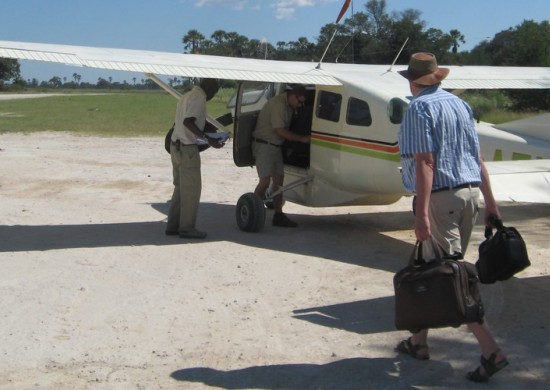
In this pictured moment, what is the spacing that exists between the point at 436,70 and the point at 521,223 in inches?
250

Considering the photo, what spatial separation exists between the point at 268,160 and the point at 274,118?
558 mm

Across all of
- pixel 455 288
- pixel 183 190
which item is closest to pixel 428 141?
pixel 455 288

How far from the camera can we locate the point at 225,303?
6566 mm

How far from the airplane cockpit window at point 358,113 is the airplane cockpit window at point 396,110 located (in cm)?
31

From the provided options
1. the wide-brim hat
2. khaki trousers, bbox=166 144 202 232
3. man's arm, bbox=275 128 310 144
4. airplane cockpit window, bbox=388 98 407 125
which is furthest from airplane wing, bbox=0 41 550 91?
the wide-brim hat

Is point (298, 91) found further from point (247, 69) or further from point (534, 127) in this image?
point (534, 127)

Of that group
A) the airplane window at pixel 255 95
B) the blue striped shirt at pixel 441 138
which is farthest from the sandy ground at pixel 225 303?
the airplane window at pixel 255 95

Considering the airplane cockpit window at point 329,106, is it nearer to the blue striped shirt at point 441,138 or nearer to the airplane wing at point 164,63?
the airplane wing at point 164,63

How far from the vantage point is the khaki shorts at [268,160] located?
32.7 feet

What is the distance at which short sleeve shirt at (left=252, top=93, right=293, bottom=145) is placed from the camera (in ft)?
32.4

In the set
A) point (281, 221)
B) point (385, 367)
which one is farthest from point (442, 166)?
point (281, 221)

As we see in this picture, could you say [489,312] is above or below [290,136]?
below

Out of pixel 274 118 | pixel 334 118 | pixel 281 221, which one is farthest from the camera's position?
pixel 281 221

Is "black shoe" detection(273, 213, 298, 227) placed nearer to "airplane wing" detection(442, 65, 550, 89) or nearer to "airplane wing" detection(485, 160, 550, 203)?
"airplane wing" detection(442, 65, 550, 89)
